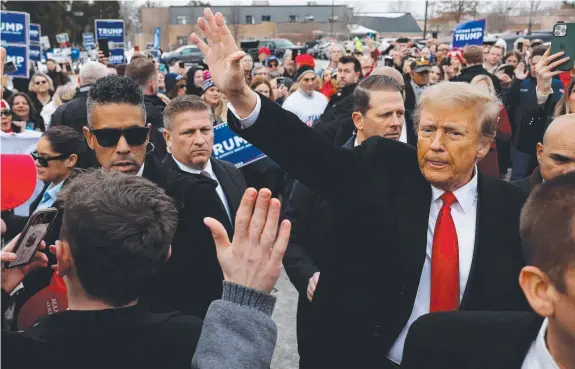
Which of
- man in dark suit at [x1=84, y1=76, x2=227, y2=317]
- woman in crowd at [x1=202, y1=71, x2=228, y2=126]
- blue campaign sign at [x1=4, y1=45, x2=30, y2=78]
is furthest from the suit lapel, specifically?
blue campaign sign at [x1=4, y1=45, x2=30, y2=78]

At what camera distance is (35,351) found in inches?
52.0

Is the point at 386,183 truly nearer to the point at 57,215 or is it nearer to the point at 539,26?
the point at 57,215

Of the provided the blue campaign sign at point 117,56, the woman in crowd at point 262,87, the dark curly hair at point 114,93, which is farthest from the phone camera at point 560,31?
the blue campaign sign at point 117,56

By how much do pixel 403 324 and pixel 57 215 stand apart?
3.72ft

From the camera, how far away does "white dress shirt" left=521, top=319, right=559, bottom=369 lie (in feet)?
4.37

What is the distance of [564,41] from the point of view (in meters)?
3.61

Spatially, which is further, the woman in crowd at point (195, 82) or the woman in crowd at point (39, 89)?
the woman in crowd at point (39, 89)

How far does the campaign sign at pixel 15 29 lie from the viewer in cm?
768

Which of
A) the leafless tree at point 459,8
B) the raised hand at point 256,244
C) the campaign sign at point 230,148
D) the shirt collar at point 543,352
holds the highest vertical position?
the leafless tree at point 459,8

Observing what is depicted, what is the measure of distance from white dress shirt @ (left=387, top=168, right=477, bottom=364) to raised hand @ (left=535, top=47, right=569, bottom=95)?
1.83 metres

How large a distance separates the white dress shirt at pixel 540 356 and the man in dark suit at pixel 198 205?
4.05 feet

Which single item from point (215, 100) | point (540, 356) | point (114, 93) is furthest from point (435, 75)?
point (540, 356)

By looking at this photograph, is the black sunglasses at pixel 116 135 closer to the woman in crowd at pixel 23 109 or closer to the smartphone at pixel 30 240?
the smartphone at pixel 30 240

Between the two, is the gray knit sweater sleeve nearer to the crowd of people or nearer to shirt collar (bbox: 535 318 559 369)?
the crowd of people
